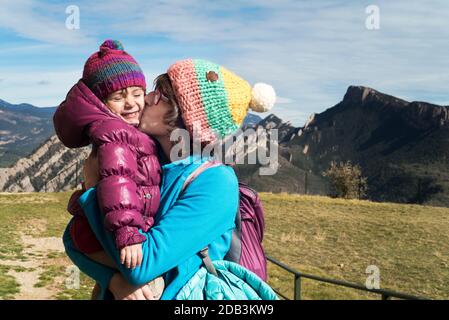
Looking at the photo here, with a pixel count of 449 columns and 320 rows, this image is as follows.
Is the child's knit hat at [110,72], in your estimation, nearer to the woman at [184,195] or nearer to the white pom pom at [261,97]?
the woman at [184,195]

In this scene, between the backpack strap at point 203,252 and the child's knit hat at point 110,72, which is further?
the child's knit hat at point 110,72

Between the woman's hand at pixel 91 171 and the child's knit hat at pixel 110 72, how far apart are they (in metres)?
0.29

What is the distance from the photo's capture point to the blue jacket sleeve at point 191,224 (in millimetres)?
1920

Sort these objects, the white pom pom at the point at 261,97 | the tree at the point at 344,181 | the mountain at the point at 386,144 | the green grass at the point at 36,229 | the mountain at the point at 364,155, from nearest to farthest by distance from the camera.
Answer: the white pom pom at the point at 261,97 → the green grass at the point at 36,229 → the tree at the point at 344,181 → the mountain at the point at 386,144 → the mountain at the point at 364,155

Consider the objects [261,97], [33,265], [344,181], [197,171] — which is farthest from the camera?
[344,181]

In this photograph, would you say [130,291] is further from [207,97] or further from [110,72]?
[110,72]

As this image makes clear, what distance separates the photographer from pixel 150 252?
1.92 m

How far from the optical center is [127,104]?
2301mm

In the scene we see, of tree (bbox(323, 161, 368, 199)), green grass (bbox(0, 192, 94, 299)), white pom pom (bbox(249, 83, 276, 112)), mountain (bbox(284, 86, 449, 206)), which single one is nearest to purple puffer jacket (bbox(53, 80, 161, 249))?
white pom pom (bbox(249, 83, 276, 112))

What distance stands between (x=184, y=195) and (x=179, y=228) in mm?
143

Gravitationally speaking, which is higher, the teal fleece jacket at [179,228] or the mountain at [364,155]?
the teal fleece jacket at [179,228]

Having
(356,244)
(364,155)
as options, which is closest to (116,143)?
(356,244)

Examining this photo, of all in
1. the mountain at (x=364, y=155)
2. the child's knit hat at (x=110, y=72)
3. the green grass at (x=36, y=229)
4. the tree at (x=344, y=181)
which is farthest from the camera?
the mountain at (x=364, y=155)

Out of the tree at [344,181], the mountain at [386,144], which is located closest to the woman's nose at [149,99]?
the tree at [344,181]
